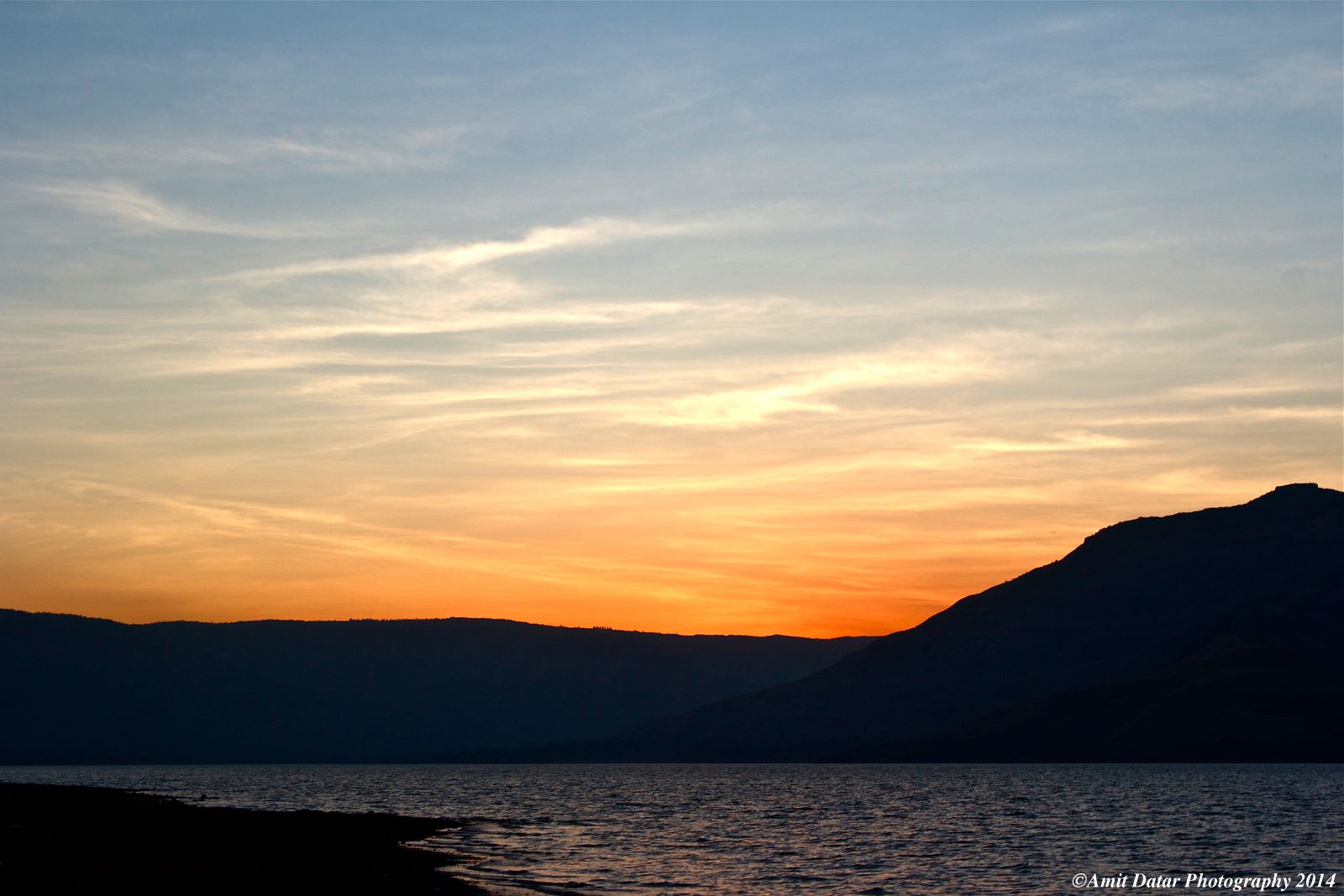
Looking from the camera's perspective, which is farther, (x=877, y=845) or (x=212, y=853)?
(x=877, y=845)

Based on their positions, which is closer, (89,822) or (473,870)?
(473,870)

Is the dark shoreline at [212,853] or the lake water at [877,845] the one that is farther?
the lake water at [877,845]

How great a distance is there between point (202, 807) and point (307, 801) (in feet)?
144

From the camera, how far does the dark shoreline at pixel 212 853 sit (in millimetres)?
65562

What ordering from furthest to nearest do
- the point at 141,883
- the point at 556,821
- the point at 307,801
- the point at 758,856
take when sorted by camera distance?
1. the point at 307,801
2. the point at 556,821
3. the point at 758,856
4. the point at 141,883

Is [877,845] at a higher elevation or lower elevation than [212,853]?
lower

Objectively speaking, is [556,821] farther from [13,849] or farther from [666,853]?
[13,849]

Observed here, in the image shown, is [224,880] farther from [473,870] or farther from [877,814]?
[877,814]

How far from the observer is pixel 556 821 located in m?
139

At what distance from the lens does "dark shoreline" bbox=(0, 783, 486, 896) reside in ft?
215

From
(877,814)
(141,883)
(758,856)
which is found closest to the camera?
(141,883)

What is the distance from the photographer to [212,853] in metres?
82.8

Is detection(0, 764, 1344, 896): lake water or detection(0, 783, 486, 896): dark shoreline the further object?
detection(0, 764, 1344, 896): lake water

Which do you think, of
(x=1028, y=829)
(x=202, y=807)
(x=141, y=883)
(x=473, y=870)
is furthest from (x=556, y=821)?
(x=141, y=883)
